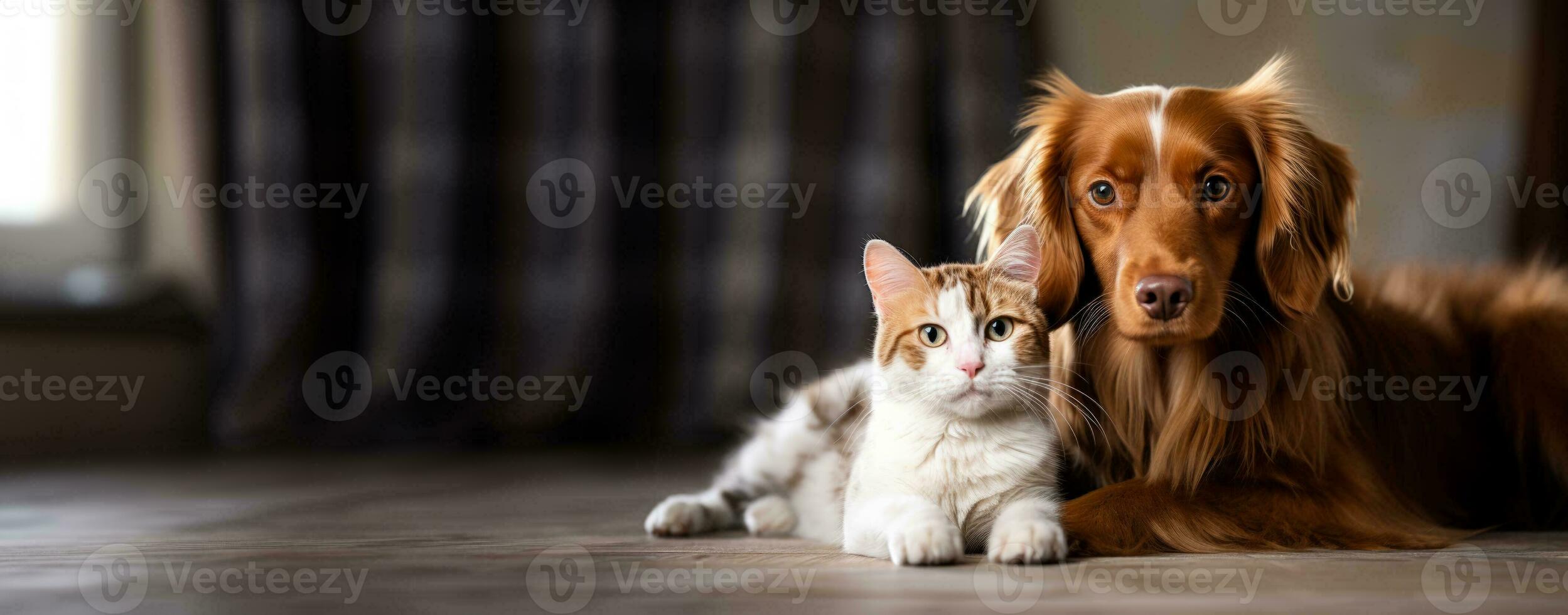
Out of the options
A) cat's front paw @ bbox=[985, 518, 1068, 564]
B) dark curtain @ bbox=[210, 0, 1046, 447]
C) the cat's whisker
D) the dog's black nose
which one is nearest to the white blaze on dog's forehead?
the dog's black nose

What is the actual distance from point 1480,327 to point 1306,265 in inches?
23.4

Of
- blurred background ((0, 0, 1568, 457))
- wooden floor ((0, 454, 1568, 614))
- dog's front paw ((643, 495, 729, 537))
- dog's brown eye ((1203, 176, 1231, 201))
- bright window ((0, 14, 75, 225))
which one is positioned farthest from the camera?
blurred background ((0, 0, 1568, 457))

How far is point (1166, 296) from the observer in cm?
113

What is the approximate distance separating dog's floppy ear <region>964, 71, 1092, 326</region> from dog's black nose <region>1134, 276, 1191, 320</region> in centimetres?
16

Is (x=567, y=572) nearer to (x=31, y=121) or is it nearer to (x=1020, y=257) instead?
(x=1020, y=257)

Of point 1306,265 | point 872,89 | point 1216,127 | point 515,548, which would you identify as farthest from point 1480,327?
point 872,89

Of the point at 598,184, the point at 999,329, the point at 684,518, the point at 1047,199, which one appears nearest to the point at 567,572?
the point at 684,518

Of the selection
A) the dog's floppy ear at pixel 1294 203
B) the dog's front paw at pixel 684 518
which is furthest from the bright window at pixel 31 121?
the dog's floppy ear at pixel 1294 203

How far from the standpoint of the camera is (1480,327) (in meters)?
1.62

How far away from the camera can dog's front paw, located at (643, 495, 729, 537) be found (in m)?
1.53

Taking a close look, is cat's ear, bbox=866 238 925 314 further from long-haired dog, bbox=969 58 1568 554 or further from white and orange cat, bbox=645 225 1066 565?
long-haired dog, bbox=969 58 1568 554

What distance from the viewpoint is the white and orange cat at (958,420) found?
1.17 m

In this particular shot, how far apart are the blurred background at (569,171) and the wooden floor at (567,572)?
41.3 inches

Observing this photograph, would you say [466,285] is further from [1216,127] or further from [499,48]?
[1216,127]
